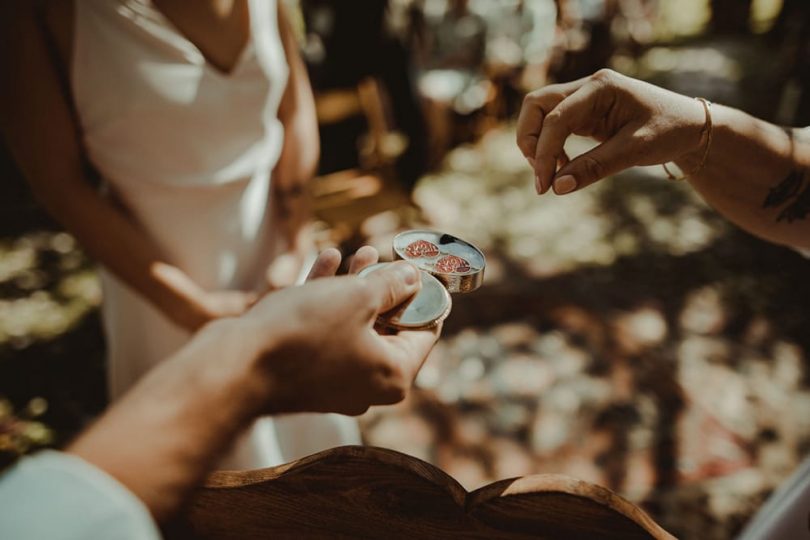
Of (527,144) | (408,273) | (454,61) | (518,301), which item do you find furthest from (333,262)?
(454,61)

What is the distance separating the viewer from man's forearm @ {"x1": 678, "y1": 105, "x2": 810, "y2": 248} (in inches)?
53.7

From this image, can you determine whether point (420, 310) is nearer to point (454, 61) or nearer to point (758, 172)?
point (758, 172)

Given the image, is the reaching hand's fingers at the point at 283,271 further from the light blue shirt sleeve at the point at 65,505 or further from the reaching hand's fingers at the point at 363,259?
the light blue shirt sleeve at the point at 65,505

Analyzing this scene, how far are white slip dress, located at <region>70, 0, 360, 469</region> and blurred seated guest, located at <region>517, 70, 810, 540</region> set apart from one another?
3.45ft

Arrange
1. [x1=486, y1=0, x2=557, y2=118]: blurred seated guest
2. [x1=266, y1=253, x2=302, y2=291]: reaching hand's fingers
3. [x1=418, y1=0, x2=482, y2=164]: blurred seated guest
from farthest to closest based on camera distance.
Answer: [x1=486, y1=0, x2=557, y2=118]: blurred seated guest → [x1=418, y1=0, x2=482, y2=164]: blurred seated guest → [x1=266, y1=253, x2=302, y2=291]: reaching hand's fingers

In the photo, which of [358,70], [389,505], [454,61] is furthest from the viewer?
[454,61]

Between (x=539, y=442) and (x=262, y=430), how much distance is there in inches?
67.7

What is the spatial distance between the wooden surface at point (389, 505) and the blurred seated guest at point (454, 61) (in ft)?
17.4

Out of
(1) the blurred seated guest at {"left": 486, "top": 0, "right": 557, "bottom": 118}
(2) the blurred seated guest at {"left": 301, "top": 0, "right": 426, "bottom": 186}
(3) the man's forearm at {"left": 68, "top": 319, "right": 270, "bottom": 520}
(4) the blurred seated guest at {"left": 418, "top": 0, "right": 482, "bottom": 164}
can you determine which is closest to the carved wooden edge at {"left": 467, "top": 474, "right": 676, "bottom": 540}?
(3) the man's forearm at {"left": 68, "top": 319, "right": 270, "bottom": 520}

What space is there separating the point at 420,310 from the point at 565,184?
469mm

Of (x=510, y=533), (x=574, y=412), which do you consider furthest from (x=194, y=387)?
(x=574, y=412)

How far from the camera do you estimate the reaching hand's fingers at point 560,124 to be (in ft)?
4.06

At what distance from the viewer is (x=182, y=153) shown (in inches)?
69.4

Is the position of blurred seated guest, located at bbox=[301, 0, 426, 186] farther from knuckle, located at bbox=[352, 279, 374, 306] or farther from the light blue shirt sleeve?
the light blue shirt sleeve
